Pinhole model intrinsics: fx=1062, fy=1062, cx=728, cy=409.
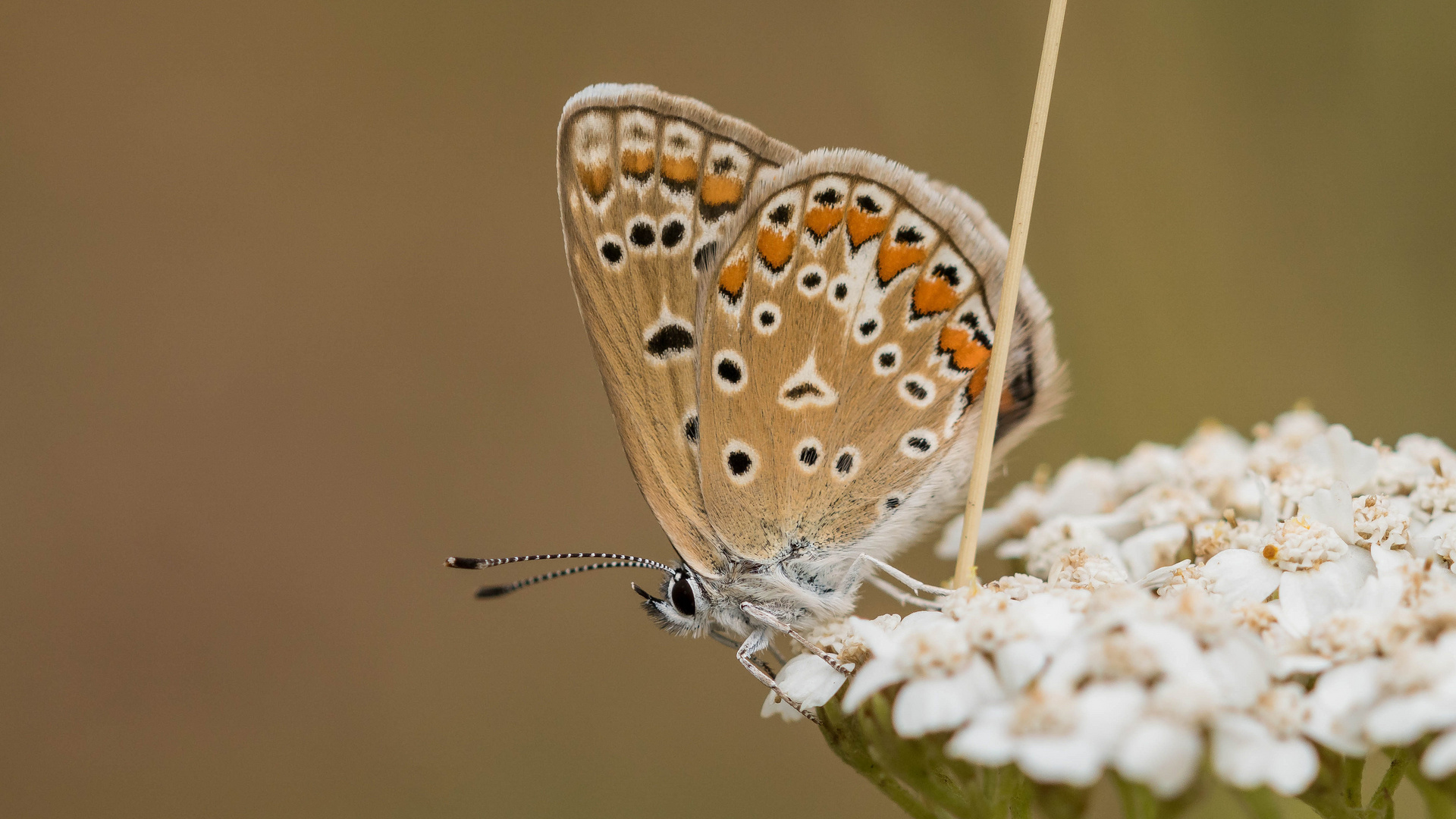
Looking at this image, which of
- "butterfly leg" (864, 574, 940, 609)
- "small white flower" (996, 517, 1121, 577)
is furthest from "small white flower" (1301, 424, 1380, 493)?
"butterfly leg" (864, 574, 940, 609)

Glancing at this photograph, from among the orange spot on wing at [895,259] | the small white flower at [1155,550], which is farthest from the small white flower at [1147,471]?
the orange spot on wing at [895,259]

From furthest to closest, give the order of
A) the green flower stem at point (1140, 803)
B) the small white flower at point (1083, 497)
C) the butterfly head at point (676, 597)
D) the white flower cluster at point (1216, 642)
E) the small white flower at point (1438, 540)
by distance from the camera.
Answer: the small white flower at point (1083, 497)
the butterfly head at point (676, 597)
the small white flower at point (1438, 540)
the green flower stem at point (1140, 803)
the white flower cluster at point (1216, 642)

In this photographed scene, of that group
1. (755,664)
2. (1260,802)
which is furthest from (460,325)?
(1260,802)

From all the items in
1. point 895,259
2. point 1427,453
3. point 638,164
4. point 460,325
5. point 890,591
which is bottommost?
point 890,591

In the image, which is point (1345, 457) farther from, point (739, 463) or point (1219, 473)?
point (739, 463)

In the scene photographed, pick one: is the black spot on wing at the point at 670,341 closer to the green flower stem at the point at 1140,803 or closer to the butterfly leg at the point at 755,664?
the butterfly leg at the point at 755,664

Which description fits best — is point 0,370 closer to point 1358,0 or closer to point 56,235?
point 56,235
